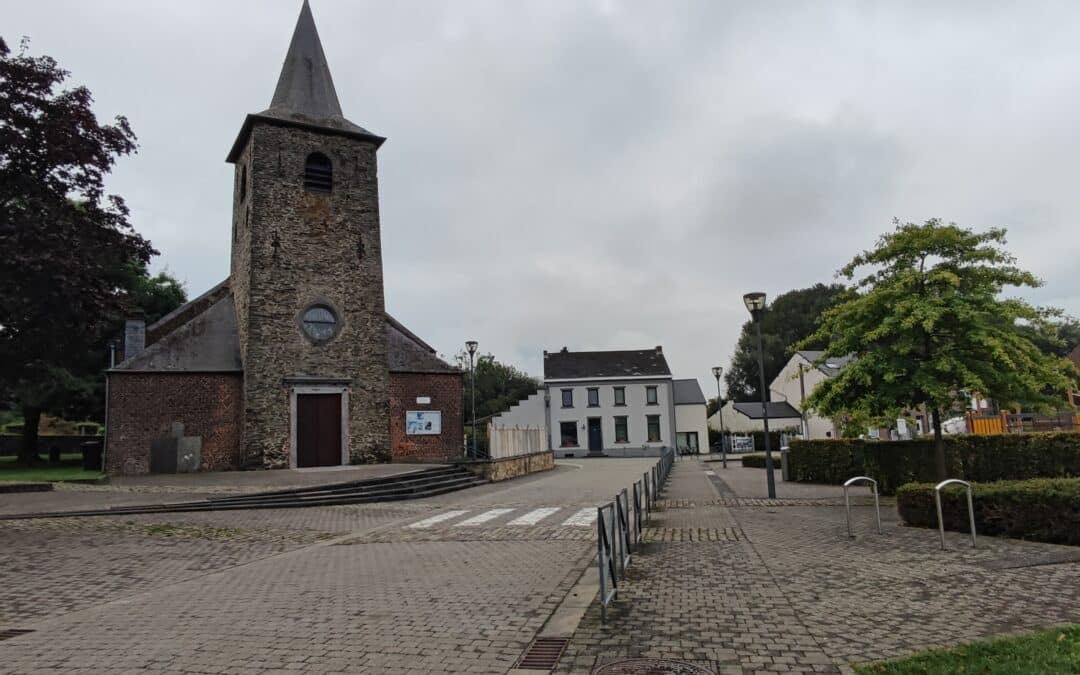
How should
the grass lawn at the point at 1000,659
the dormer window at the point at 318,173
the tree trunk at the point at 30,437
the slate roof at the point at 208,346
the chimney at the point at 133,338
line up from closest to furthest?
the grass lawn at the point at 1000,659 → the slate roof at the point at 208,346 → the chimney at the point at 133,338 → the dormer window at the point at 318,173 → the tree trunk at the point at 30,437

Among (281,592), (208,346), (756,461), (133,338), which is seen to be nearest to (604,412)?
(756,461)

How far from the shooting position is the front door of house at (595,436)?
4894 centimetres

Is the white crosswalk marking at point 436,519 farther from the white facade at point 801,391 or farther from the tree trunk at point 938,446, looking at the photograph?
the white facade at point 801,391

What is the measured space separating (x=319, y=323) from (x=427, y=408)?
5.06 m

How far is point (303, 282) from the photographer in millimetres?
23688

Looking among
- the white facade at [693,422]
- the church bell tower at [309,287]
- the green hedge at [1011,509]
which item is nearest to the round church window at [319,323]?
the church bell tower at [309,287]

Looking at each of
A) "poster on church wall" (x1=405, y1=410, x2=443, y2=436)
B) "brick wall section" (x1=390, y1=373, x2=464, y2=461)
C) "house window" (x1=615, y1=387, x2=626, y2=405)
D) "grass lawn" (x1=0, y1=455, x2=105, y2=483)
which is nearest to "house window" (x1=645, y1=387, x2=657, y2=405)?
"house window" (x1=615, y1=387, x2=626, y2=405)

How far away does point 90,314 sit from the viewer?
46.1ft

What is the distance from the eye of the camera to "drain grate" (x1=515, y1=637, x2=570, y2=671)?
4336 millimetres

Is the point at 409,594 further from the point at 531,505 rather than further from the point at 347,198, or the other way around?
the point at 347,198

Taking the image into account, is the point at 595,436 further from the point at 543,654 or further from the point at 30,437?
the point at 543,654

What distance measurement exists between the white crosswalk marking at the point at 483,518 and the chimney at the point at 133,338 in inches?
636

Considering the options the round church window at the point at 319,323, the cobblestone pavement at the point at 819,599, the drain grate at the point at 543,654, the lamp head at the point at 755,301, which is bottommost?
the cobblestone pavement at the point at 819,599

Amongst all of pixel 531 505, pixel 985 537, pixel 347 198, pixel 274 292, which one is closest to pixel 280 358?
pixel 274 292
